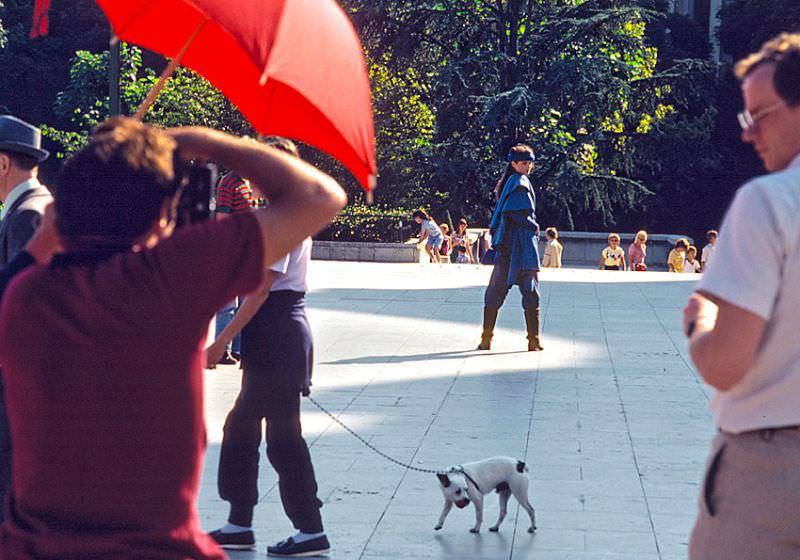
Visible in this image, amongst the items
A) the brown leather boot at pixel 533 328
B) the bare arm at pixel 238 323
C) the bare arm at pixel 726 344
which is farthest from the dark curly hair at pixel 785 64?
the brown leather boot at pixel 533 328

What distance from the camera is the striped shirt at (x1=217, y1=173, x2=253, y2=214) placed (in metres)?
9.05

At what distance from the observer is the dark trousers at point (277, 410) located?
17.1 ft

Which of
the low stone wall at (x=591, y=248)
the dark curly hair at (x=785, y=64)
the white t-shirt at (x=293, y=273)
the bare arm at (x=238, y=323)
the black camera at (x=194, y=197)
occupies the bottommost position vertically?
the low stone wall at (x=591, y=248)

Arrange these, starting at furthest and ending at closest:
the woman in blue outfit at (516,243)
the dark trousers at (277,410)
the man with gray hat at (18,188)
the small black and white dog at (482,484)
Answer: the woman in blue outfit at (516,243) → the small black and white dog at (482,484) → the dark trousers at (277,410) → the man with gray hat at (18,188)

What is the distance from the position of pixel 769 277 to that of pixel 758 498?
478 mm

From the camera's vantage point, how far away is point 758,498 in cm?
264

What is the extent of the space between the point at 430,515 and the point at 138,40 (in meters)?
2.68

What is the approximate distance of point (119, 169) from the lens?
7.34ft

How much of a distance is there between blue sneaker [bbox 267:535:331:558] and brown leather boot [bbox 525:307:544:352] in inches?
256

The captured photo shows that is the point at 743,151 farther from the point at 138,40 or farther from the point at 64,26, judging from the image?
the point at 138,40

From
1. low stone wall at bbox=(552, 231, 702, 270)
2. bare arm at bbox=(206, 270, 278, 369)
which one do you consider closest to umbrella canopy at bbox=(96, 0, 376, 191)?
bare arm at bbox=(206, 270, 278, 369)

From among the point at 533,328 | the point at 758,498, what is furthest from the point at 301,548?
the point at 533,328

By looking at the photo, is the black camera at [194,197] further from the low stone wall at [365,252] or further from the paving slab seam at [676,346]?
the low stone wall at [365,252]

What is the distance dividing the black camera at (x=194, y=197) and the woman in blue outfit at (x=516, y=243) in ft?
28.0
